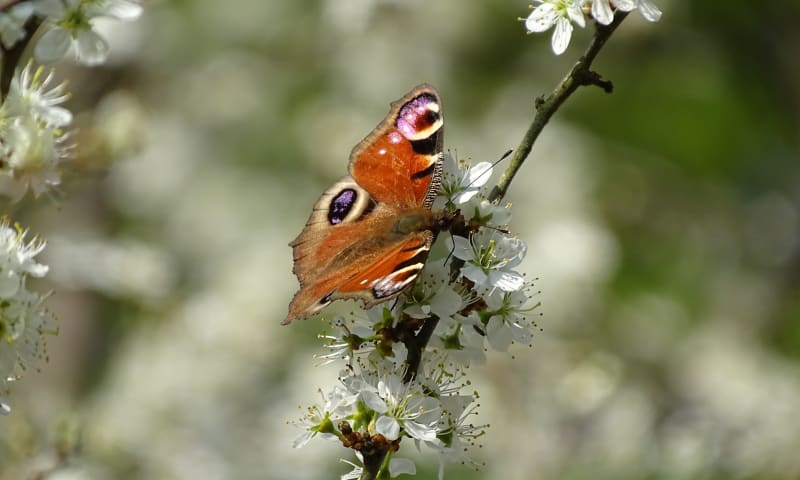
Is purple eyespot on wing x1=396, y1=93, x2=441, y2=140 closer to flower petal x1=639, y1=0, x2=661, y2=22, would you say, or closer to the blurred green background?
flower petal x1=639, y1=0, x2=661, y2=22

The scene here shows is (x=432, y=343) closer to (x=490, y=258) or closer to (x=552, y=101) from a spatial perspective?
(x=490, y=258)

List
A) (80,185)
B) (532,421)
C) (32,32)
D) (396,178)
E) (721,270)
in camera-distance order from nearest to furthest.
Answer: (32,32) < (396,178) < (80,185) < (532,421) < (721,270)

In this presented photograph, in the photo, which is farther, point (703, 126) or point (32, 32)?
point (703, 126)

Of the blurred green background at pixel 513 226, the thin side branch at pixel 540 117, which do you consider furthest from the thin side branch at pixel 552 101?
the blurred green background at pixel 513 226

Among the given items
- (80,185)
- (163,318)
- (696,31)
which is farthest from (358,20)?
(696,31)

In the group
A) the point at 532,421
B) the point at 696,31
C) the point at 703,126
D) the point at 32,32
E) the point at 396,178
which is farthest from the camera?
the point at 703,126

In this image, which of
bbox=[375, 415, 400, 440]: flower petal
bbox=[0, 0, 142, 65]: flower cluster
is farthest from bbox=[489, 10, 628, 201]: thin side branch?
bbox=[0, 0, 142, 65]: flower cluster

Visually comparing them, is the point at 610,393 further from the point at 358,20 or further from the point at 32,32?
the point at 32,32
